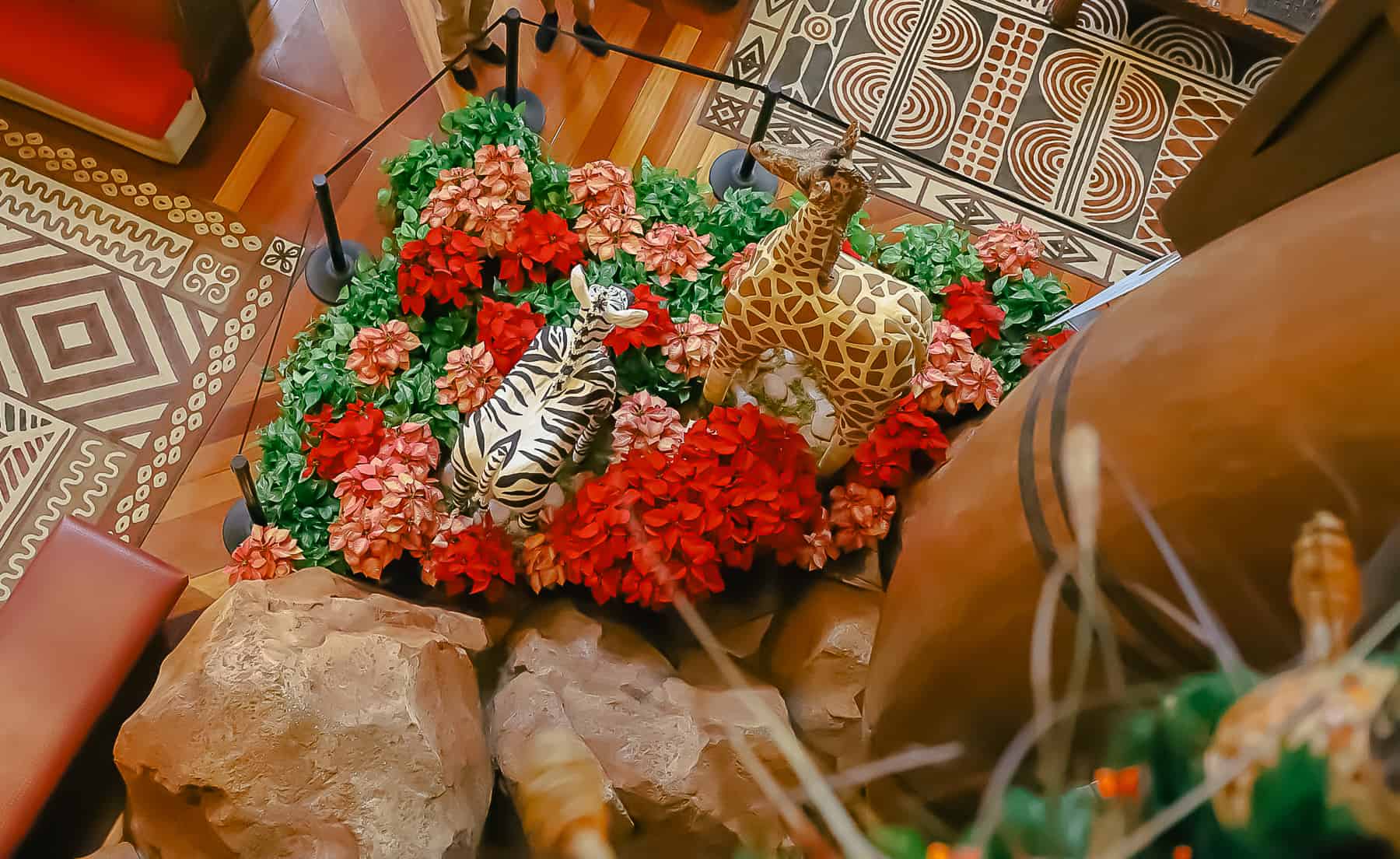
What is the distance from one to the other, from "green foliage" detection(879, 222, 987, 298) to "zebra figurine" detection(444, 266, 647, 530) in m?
0.65

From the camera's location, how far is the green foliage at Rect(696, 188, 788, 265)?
1835mm

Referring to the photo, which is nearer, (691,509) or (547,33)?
(691,509)

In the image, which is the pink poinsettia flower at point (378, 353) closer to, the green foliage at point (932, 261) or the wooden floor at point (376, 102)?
the wooden floor at point (376, 102)

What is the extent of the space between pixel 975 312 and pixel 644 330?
24.1 inches

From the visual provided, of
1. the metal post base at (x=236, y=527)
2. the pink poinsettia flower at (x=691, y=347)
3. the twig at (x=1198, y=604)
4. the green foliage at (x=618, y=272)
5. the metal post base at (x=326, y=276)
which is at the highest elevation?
the twig at (x=1198, y=604)

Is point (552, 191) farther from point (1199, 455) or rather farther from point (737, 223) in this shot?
point (1199, 455)

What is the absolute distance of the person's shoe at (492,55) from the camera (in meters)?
2.29

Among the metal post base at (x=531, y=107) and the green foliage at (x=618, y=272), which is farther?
the metal post base at (x=531, y=107)

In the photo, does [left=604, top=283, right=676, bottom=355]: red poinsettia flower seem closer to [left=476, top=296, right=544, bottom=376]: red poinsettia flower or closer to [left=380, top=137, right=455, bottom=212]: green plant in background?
[left=476, top=296, right=544, bottom=376]: red poinsettia flower

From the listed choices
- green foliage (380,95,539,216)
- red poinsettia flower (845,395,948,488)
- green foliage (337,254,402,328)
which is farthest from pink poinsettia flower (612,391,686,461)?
green foliage (380,95,539,216)

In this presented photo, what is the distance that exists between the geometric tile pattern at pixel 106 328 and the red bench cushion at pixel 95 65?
0.13 meters

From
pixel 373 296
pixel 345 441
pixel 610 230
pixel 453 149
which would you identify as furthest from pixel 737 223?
pixel 345 441

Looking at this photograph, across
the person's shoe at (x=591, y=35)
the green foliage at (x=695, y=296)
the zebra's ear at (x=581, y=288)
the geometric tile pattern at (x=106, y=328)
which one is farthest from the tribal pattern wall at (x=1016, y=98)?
the geometric tile pattern at (x=106, y=328)

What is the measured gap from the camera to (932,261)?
1825mm
